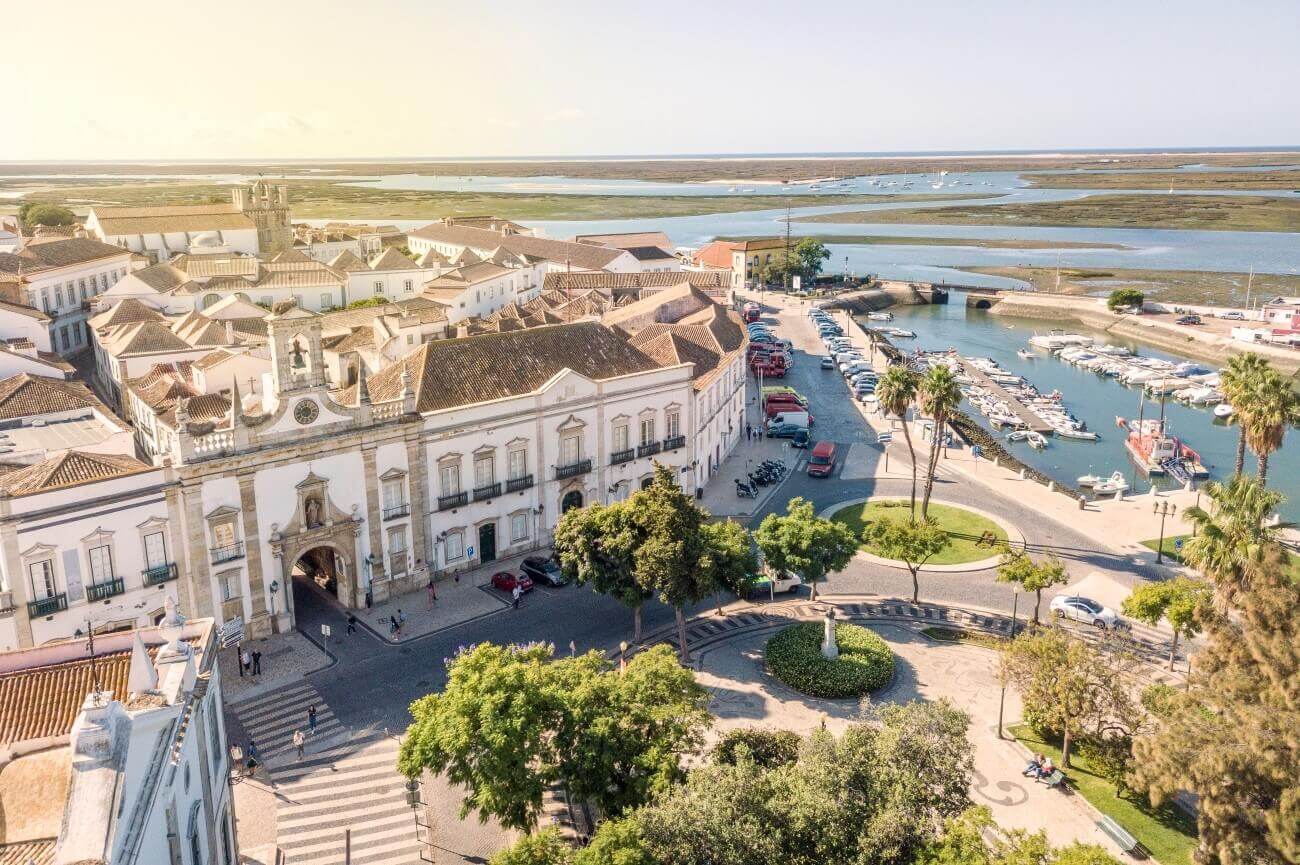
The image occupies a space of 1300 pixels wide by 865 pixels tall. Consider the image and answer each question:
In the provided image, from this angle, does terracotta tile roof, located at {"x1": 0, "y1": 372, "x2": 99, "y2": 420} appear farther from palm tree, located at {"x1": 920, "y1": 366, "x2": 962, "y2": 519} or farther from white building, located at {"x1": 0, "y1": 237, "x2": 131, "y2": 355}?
palm tree, located at {"x1": 920, "y1": 366, "x2": 962, "y2": 519}

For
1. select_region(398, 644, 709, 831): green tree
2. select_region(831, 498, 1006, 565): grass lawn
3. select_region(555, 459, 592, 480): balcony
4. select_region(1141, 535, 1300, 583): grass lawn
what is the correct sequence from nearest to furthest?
select_region(398, 644, 709, 831): green tree
select_region(1141, 535, 1300, 583): grass lawn
select_region(831, 498, 1006, 565): grass lawn
select_region(555, 459, 592, 480): balcony

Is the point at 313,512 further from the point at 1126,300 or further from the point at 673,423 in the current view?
the point at 1126,300

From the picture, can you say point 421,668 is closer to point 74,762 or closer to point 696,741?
point 696,741

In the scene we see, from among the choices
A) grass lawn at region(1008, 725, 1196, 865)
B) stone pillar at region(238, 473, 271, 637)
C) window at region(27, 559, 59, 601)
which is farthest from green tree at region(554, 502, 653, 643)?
window at region(27, 559, 59, 601)

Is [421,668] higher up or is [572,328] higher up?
[572,328]

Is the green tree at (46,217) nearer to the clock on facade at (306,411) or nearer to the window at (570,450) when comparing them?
the window at (570,450)

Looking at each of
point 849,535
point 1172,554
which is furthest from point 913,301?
point 849,535
